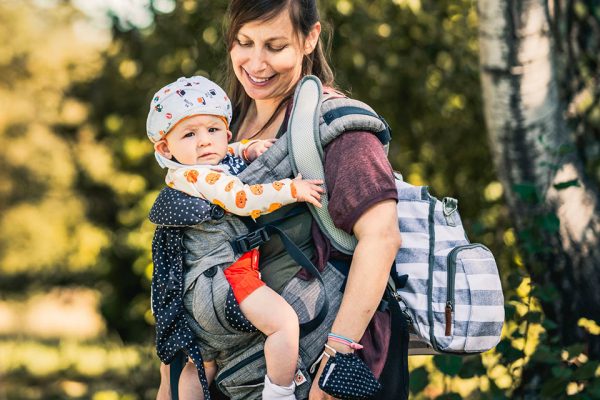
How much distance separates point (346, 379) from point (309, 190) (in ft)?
1.53

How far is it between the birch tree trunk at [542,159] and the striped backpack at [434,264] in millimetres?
1590

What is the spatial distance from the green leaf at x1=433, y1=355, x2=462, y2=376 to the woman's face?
1.49m

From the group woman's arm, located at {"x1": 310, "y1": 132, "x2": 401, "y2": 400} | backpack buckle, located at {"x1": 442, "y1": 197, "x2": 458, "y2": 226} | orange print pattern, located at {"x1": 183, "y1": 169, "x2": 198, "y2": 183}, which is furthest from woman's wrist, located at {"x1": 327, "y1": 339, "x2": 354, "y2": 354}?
orange print pattern, located at {"x1": 183, "y1": 169, "x2": 198, "y2": 183}

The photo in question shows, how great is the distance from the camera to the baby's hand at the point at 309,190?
2324mm

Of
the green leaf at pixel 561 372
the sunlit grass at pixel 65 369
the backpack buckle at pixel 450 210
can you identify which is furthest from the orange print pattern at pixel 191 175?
the sunlit grass at pixel 65 369

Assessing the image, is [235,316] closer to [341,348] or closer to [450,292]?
[341,348]

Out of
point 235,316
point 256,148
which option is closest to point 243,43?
point 256,148

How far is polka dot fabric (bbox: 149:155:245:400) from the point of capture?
94.0 inches

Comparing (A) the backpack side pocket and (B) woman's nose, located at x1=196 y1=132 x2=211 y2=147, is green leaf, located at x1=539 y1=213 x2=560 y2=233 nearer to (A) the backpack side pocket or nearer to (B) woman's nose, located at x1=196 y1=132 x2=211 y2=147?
(A) the backpack side pocket

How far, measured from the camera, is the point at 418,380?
3959 mm

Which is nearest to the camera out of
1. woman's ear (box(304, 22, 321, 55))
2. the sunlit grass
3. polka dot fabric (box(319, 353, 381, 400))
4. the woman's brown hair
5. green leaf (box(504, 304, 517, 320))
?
polka dot fabric (box(319, 353, 381, 400))

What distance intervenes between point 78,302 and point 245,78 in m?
17.5

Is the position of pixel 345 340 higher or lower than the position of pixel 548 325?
higher

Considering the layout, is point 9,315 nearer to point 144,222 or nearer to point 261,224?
point 144,222
